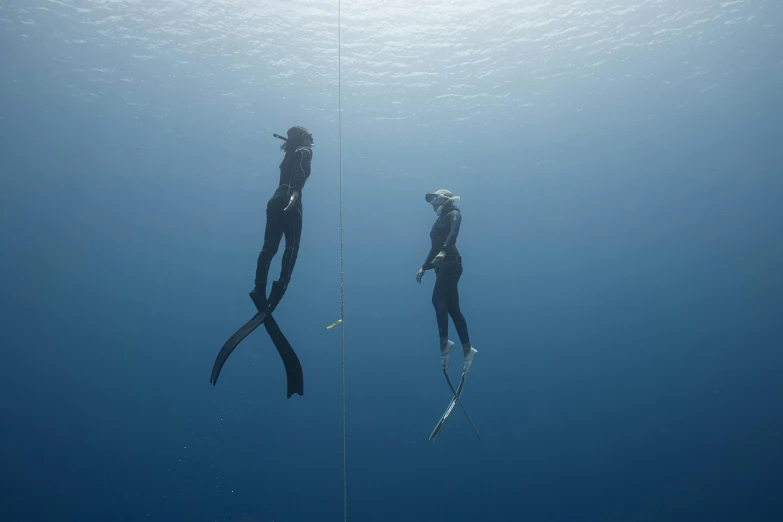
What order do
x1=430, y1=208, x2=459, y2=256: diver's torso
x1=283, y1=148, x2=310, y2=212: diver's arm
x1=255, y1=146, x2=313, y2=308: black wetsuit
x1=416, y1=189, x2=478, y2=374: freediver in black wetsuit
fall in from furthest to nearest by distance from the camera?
x1=430, y1=208, x2=459, y2=256: diver's torso
x1=416, y1=189, x2=478, y2=374: freediver in black wetsuit
x1=283, y1=148, x2=310, y2=212: diver's arm
x1=255, y1=146, x2=313, y2=308: black wetsuit

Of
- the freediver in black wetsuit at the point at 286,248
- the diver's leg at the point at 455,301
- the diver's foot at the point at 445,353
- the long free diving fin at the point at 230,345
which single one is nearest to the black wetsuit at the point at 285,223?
the freediver in black wetsuit at the point at 286,248

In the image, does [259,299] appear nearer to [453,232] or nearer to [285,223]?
[285,223]

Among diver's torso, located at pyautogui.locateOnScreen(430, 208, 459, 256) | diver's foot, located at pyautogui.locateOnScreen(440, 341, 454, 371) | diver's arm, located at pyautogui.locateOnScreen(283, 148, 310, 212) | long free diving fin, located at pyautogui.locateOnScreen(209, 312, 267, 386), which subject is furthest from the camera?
diver's torso, located at pyautogui.locateOnScreen(430, 208, 459, 256)

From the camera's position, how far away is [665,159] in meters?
24.1

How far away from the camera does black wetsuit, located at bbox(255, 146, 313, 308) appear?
4.26 metres

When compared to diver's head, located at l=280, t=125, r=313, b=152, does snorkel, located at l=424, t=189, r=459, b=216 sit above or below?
below

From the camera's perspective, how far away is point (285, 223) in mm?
4449

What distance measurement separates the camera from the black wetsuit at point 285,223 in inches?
168

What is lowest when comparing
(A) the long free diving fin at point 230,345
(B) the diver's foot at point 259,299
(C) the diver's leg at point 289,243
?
(A) the long free diving fin at point 230,345

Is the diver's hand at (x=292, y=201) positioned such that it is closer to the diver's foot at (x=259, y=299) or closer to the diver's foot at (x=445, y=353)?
the diver's foot at (x=259, y=299)

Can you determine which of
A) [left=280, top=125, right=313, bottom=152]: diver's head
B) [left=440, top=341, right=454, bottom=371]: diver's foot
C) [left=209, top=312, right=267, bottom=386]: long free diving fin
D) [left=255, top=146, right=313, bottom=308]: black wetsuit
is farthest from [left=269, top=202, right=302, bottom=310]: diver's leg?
[left=440, top=341, right=454, bottom=371]: diver's foot

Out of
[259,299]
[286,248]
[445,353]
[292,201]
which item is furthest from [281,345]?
[445,353]

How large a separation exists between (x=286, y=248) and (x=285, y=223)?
0.89ft

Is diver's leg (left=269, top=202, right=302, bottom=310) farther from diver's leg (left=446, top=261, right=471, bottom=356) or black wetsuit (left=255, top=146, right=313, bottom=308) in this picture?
diver's leg (left=446, top=261, right=471, bottom=356)
